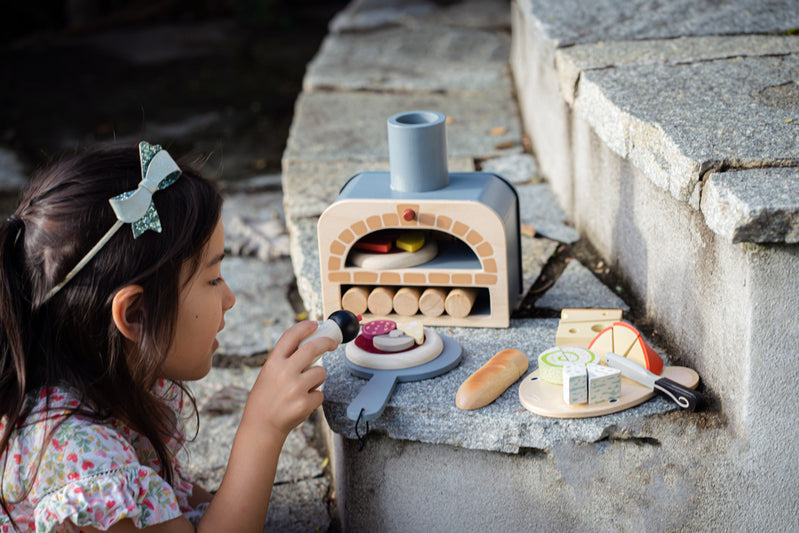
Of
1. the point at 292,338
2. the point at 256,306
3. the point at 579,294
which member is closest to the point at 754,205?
the point at 579,294

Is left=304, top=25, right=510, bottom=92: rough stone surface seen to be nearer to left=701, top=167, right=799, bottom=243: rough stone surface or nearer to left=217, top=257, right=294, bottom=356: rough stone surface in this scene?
left=217, top=257, right=294, bottom=356: rough stone surface

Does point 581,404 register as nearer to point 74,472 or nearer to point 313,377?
point 313,377

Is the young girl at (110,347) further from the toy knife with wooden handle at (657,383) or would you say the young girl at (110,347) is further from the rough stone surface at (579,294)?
the rough stone surface at (579,294)

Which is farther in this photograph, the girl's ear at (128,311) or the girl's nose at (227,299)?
the girl's nose at (227,299)

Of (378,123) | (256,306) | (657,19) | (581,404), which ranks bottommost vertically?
(256,306)

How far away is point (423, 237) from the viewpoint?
1.63m

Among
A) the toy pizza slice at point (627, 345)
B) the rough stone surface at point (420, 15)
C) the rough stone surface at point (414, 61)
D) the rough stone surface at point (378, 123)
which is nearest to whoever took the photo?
the toy pizza slice at point (627, 345)

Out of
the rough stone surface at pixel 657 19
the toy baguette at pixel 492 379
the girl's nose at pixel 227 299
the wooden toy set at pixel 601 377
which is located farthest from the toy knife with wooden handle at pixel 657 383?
the rough stone surface at pixel 657 19

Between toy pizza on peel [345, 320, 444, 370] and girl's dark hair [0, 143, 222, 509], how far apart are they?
370 mm

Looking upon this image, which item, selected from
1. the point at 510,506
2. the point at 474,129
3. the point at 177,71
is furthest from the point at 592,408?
the point at 177,71

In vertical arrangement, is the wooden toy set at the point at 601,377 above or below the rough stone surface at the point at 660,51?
below

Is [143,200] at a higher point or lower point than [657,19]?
lower

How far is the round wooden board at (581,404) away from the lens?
1.33 meters

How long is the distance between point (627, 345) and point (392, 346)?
0.42 meters
